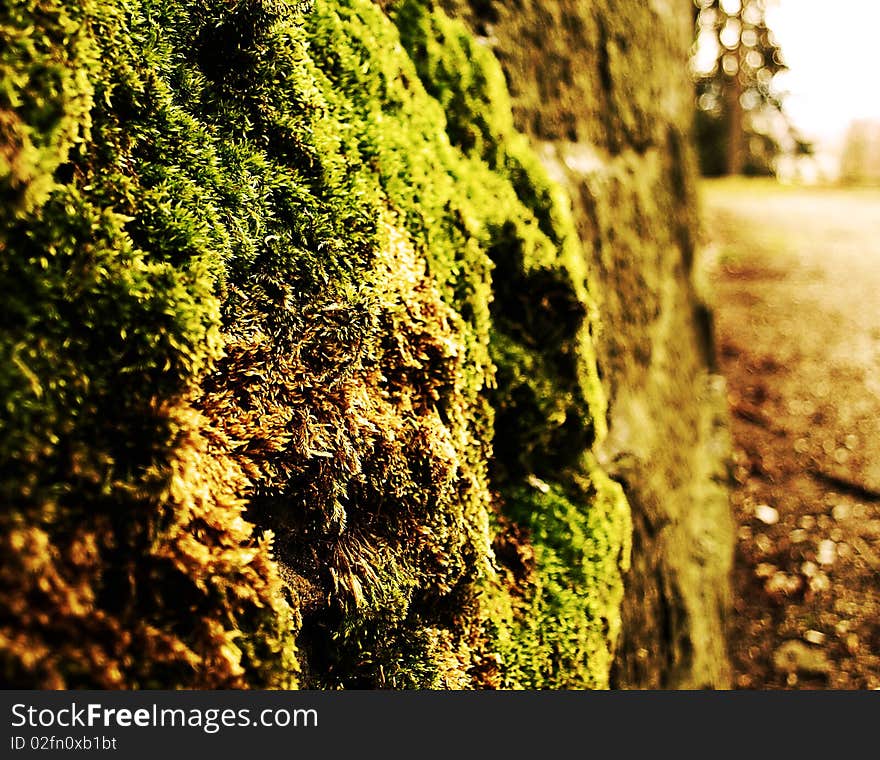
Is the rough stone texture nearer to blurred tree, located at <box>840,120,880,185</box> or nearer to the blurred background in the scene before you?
the blurred background

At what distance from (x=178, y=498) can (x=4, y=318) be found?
386mm

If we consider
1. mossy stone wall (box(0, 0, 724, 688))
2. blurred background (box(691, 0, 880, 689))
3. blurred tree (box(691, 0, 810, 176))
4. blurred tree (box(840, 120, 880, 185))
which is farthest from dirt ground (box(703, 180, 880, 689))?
blurred tree (box(840, 120, 880, 185))

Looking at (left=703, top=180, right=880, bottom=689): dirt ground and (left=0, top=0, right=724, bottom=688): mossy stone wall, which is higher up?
(left=0, top=0, right=724, bottom=688): mossy stone wall

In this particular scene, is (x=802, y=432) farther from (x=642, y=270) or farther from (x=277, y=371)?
(x=277, y=371)

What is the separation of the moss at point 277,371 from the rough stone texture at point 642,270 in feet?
2.19

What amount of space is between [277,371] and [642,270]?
2.70 metres

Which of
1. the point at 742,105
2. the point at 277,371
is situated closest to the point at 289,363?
the point at 277,371

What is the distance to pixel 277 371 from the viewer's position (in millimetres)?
1316

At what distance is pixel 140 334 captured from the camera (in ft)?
3.61

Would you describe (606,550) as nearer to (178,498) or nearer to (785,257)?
(178,498)

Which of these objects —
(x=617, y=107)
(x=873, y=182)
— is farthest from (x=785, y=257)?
(x=873, y=182)

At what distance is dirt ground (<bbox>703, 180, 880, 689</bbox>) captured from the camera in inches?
169

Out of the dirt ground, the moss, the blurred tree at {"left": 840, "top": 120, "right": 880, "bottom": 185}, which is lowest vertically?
the dirt ground

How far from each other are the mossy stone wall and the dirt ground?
3.02 m
